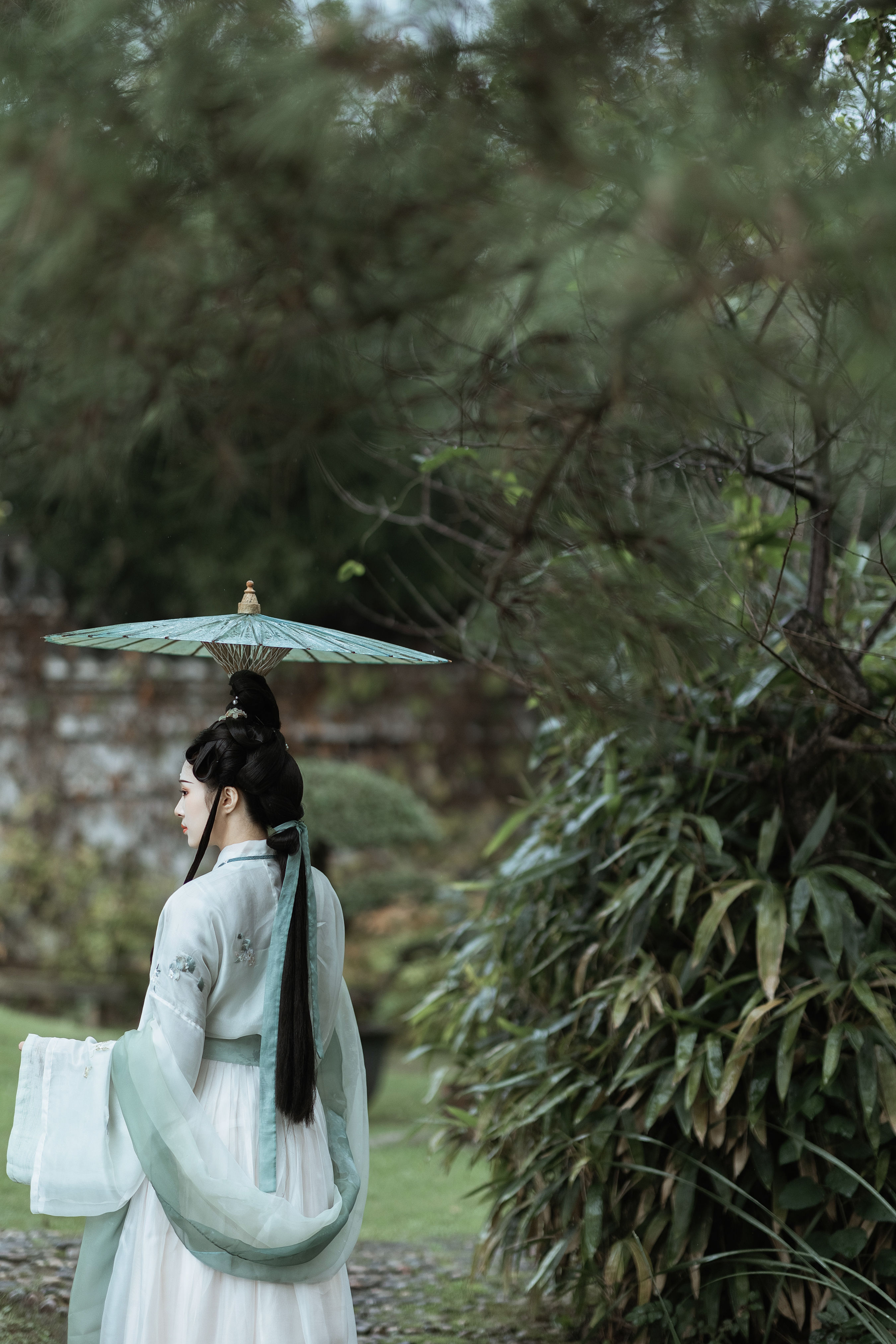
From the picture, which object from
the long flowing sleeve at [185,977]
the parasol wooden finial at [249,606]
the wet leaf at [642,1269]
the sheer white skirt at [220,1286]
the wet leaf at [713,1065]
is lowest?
the wet leaf at [642,1269]

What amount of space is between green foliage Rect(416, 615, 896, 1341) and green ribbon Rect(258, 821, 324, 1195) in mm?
882

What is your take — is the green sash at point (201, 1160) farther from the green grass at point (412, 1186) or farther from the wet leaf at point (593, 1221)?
the green grass at point (412, 1186)

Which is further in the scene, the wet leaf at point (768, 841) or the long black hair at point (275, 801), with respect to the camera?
the wet leaf at point (768, 841)

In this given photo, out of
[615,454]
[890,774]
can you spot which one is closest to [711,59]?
[615,454]

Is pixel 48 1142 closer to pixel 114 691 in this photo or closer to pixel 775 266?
pixel 775 266

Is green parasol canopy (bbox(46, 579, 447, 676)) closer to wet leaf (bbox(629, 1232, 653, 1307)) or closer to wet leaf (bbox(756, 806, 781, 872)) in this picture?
wet leaf (bbox(756, 806, 781, 872))

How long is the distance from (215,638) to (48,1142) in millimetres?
761

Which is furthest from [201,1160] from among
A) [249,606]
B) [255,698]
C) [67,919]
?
[67,919]

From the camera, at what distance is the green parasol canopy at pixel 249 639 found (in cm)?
198

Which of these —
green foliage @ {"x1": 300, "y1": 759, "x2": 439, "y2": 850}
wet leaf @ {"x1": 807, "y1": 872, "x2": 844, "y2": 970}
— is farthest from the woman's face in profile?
green foliage @ {"x1": 300, "y1": 759, "x2": 439, "y2": 850}

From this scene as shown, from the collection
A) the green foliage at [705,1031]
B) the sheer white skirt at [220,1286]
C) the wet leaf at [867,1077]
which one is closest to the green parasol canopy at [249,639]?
the sheer white skirt at [220,1286]

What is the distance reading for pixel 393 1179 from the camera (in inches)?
177

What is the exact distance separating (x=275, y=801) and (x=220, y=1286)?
70 cm

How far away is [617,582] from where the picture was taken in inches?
111
